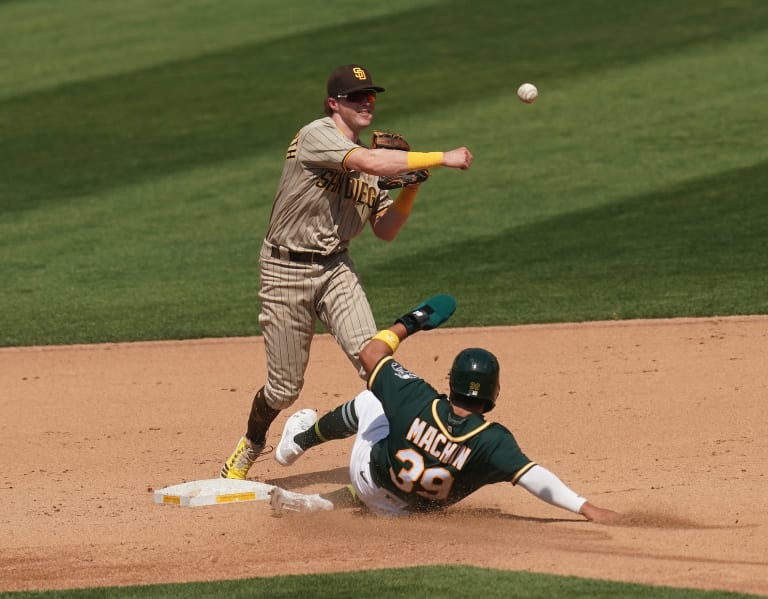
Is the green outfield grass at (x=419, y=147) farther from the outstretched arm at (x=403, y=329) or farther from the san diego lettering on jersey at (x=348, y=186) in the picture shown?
the outstretched arm at (x=403, y=329)

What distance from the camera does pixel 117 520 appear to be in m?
7.78

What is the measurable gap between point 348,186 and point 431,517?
1.94 metres

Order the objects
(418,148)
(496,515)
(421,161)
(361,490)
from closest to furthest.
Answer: (421,161), (361,490), (496,515), (418,148)

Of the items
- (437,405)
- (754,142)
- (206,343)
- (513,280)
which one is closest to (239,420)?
(206,343)

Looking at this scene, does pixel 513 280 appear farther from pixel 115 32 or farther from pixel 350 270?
pixel 115 32

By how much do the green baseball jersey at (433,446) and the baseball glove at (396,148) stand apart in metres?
1.16

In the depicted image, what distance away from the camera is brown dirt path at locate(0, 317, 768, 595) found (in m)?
6.85

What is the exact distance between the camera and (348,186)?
8.08 m

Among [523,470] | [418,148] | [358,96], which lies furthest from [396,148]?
[418,148]

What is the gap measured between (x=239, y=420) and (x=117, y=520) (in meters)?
2.31

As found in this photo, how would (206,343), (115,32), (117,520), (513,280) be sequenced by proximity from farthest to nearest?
(115,32), (513,280), (206,343), (117,520)

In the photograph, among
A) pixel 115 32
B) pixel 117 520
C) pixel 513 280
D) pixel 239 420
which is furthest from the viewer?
pixel 115 32

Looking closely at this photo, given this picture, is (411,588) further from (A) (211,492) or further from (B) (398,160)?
(B) (398,160)

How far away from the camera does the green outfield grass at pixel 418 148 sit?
43.1 feet
